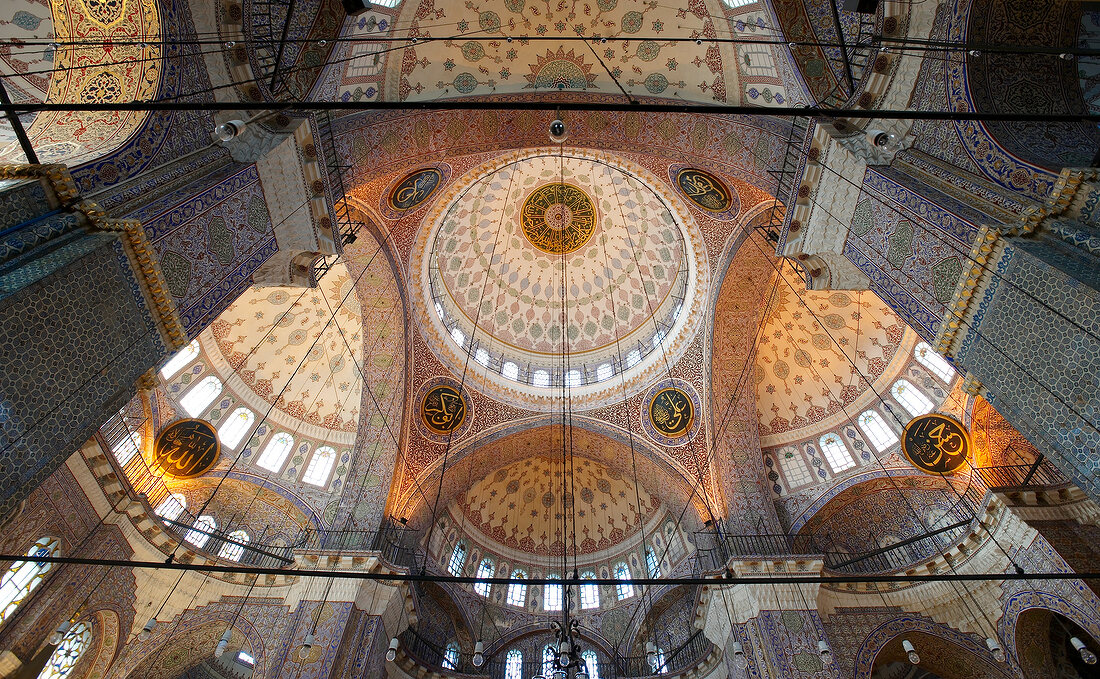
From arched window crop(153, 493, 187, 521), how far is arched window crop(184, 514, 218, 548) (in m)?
0.40

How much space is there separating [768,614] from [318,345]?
1138cm

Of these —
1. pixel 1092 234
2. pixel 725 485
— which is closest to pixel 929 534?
pixel 725 485

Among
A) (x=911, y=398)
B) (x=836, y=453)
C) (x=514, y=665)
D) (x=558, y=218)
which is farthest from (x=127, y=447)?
(x=911, y=398)

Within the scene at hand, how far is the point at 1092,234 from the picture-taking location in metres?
4.03

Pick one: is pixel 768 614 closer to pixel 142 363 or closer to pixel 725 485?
pixel 725 485

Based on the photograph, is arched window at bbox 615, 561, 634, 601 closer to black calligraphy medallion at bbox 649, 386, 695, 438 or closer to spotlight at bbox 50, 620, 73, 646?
black calligraphy medallion at bbox 649, 386, 695, 438

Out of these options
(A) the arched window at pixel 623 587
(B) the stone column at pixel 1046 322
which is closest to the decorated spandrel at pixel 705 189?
(B) the stone column at pixel 1046 322

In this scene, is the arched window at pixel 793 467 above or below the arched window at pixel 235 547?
above

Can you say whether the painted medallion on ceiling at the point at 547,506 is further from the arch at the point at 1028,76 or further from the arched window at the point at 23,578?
the arch at the point at 1028,76

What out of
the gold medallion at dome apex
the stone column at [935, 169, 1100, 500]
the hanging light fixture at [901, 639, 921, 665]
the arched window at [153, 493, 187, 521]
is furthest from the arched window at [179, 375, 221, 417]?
the hanging light fixture at [901, 639, 921, 665]

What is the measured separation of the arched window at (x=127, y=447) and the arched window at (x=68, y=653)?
9.07 feet

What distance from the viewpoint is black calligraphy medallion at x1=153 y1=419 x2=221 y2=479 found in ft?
34.5

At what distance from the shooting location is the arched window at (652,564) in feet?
42.9

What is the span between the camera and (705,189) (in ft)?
32.6
